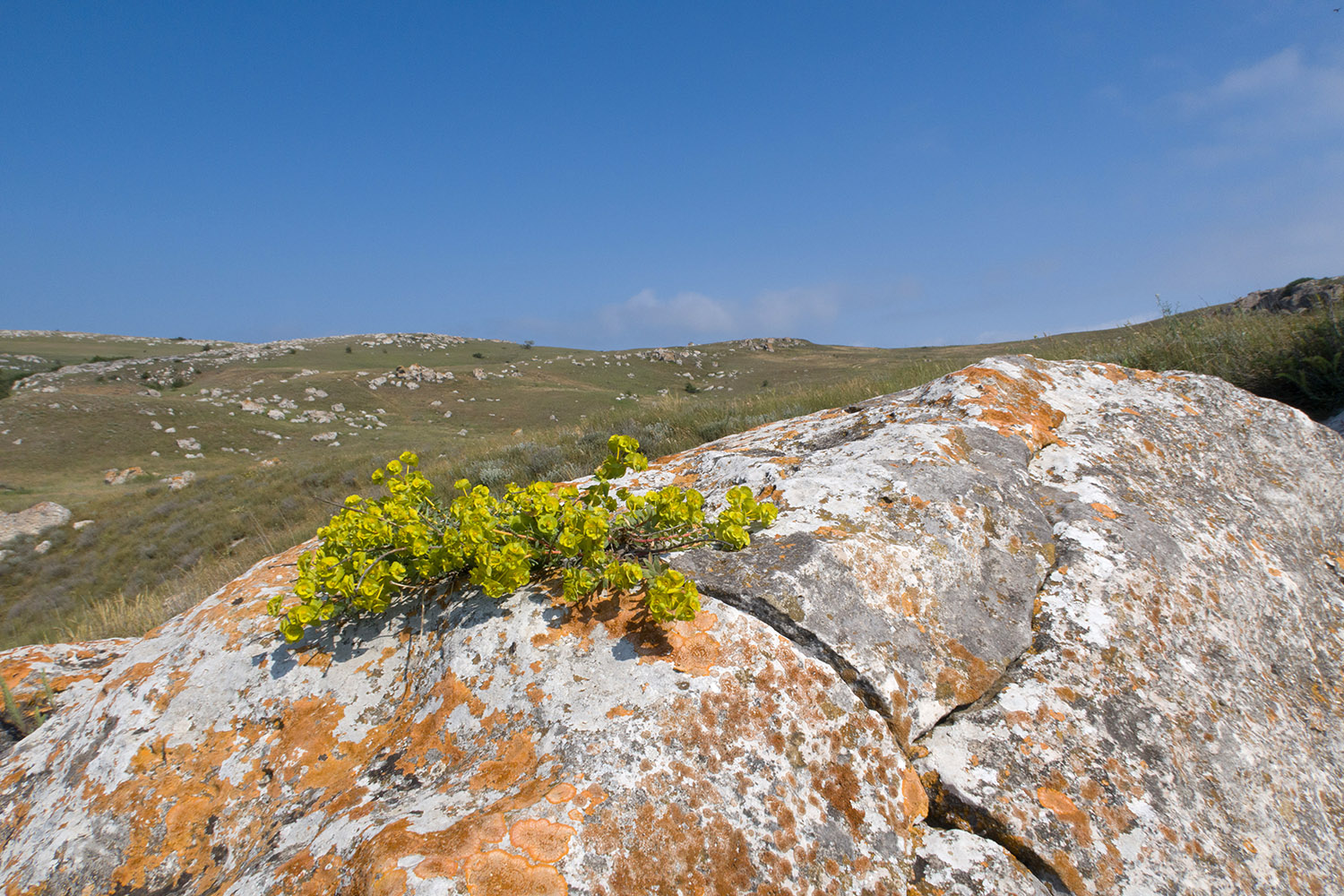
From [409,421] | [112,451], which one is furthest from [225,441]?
[409,421]

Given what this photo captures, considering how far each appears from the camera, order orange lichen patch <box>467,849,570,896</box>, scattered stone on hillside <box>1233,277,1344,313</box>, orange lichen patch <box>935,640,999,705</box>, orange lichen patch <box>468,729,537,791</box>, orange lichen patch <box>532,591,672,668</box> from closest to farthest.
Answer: orange lichen patch <box>467,849,570,896</box> → orange lichen patch <box>468,729,537,791</box> → orange lichen patch <box>532,591,672,668</box> → orange lichen patch <box>935,640,999,705</box> → scattered stone on hillside <box>1233,277,1344,313</box>

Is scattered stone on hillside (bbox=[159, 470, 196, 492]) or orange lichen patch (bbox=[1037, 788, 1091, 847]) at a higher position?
orange lichen patch (bbox=[1037, 788, 1091, 847])

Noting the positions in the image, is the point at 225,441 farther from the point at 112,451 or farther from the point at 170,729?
the point at 170,729

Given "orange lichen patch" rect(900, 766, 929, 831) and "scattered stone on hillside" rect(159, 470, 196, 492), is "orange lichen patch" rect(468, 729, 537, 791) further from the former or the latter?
"scattered stone on hillside" rect(159, 470, 196, 492)

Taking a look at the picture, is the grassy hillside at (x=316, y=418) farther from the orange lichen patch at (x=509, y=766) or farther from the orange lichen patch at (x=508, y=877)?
the orange lichen patch at (x=508, y=877)

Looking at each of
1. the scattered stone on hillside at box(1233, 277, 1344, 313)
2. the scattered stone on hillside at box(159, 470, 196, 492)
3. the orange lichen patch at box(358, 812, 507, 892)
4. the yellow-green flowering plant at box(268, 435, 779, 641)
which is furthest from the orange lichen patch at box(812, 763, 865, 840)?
the scattered stone on hillside at box(159, 470, 196, 492)

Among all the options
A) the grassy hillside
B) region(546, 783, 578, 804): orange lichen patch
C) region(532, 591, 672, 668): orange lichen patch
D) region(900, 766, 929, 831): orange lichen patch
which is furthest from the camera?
the grassy hillside

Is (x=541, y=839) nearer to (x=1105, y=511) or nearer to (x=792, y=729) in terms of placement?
(x=792, y=729)

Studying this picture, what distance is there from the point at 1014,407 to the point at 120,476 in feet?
116

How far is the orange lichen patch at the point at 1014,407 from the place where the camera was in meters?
3.36

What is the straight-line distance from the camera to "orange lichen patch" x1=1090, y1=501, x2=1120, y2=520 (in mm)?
2814

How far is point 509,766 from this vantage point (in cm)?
170

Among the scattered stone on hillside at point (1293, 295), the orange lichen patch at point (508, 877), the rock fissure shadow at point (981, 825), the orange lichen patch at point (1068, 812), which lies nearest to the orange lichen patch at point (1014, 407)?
the orange lichen patch at point (1068, 812)

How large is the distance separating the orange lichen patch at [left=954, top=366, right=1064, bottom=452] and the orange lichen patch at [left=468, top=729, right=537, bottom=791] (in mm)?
2857
